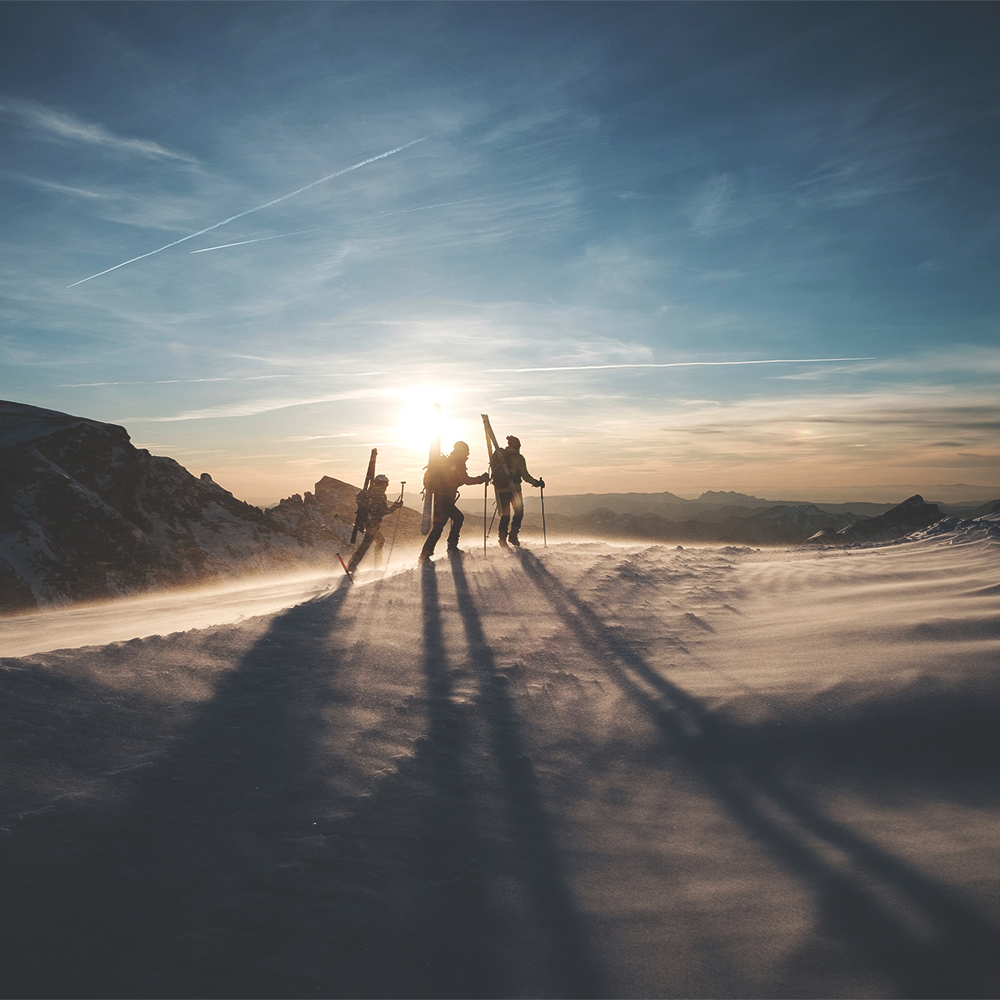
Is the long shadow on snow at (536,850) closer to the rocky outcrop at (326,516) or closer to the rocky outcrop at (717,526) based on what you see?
the rocky outcrop at (326,516)

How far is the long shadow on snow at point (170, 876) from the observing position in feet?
7.36

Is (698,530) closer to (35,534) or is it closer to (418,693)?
(35,534)

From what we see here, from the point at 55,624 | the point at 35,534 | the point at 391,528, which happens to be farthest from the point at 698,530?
the point at 55,624

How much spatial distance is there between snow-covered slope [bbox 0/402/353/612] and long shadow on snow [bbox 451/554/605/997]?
74.7 feet

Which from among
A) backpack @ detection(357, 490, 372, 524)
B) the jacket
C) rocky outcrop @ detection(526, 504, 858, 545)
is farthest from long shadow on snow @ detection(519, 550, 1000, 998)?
rocky outcrop @ detection(526, 504, 858, 545)

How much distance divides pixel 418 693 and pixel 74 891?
8.56 ft

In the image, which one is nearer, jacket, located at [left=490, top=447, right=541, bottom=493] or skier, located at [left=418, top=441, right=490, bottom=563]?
skier, located at [left=418, top=441, right=490, bottom=563]

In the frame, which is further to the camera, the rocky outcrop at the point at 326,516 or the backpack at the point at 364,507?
the rocky outcrop at the point at 326,516

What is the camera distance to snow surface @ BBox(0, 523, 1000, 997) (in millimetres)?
2365

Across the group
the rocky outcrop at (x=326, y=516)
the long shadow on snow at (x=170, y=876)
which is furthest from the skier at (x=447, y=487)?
the rocky outcrop at (x=326, y=516)

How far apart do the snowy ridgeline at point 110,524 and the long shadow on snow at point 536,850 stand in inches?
889

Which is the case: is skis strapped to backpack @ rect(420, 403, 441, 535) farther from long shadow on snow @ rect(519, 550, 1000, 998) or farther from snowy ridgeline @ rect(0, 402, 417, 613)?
snowy ridgeline @ rect(0, 402, 417, 613)

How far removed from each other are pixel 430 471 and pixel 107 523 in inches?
779

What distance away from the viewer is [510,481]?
13359 mm
